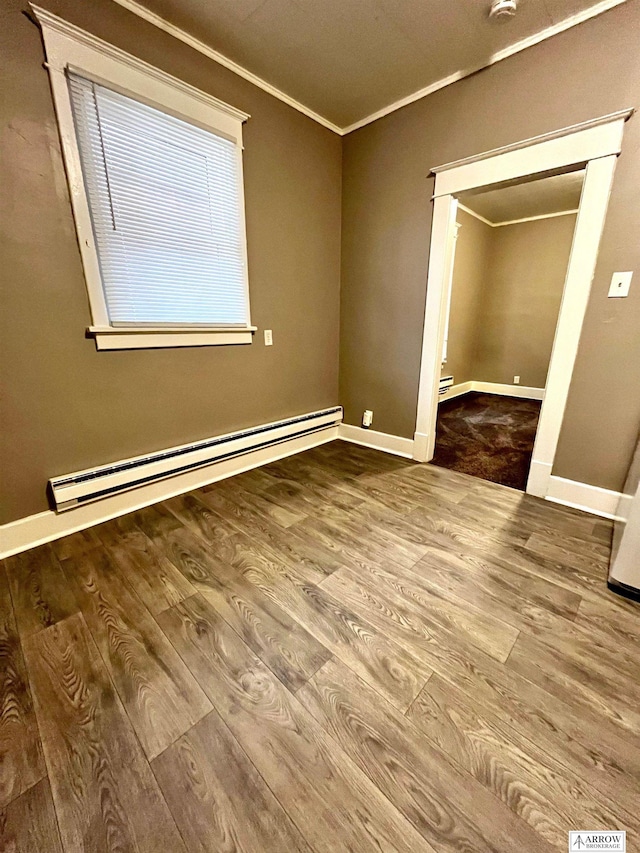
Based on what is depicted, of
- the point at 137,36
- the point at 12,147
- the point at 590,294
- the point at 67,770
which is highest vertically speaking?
the point at 137,36

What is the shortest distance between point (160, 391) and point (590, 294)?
264 centimetres

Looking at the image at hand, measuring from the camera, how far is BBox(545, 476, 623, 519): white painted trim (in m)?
1.99

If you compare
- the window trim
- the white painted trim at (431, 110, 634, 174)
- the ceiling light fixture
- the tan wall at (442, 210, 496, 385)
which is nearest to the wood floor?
the window trim

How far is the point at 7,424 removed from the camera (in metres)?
1.61

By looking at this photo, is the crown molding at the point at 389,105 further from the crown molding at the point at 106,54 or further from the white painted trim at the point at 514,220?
the white painted trim at the point at 514,220

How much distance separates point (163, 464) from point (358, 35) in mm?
2725

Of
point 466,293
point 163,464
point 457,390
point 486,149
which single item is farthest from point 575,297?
point 457,390

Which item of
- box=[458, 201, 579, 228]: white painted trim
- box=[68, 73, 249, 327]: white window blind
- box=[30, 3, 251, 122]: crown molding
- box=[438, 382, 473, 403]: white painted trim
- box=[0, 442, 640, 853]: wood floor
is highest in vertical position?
box=[458, 201, 579, 228]: white painted trim

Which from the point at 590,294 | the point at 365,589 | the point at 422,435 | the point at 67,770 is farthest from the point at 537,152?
the point at 67,770

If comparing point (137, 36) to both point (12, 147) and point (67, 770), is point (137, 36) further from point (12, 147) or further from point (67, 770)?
point (67, 770)

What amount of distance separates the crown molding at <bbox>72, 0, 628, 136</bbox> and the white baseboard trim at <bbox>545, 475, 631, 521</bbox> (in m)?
2.48

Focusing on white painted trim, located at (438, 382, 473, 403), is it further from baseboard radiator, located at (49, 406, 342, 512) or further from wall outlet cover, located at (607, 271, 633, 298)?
wall outlet cover, located at (607, 271, 633, 298)

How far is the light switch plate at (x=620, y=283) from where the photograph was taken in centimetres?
178

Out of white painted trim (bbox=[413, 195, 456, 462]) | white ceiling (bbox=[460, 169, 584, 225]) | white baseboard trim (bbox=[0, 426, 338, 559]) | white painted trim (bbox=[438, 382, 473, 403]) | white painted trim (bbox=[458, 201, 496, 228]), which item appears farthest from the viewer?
white painted trim (bbox=[438, 382, 473, 403])
